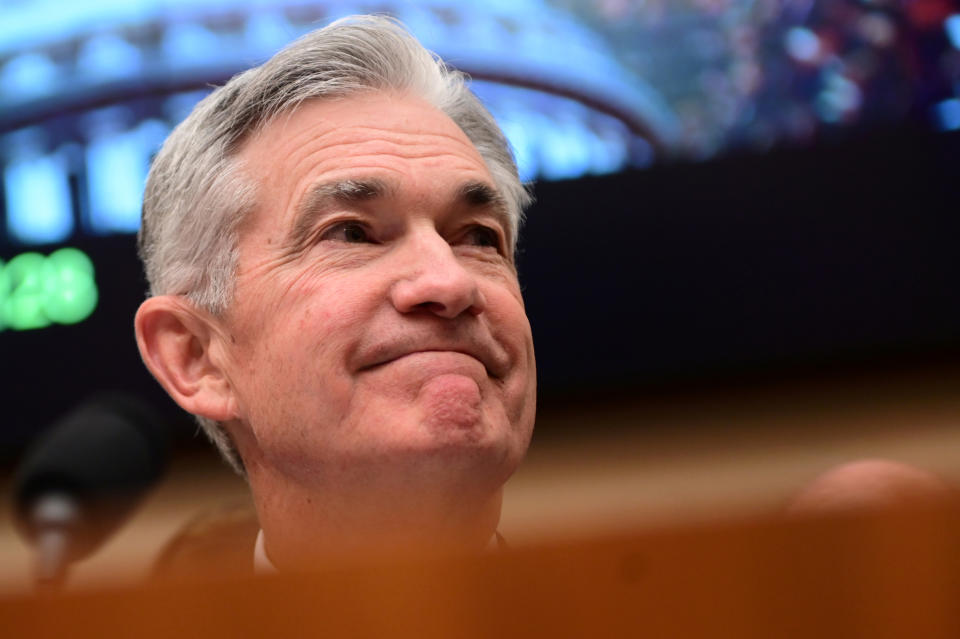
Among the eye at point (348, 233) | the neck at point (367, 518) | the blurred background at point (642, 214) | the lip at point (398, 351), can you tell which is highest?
the blurred background at point (642, 214)

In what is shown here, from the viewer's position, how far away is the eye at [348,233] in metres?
1.51

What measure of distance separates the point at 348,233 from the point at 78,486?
1.63 feet

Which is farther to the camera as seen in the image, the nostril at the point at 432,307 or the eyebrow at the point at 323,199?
the eyebrow at the point at 323,199

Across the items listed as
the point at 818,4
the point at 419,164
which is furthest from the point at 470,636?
the point at 818,4

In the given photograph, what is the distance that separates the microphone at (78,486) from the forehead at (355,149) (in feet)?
1.38

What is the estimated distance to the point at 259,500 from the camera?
1587 mm

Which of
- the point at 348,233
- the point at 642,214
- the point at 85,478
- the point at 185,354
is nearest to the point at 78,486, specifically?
the point at 85,478

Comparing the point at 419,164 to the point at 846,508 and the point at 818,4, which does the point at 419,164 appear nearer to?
the point at 846,508

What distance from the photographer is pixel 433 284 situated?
1.39 m

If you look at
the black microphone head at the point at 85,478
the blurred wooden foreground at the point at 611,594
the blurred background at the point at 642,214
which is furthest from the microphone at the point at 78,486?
the blurred background at the point at 642,214

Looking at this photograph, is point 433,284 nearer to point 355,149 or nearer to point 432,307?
point 432,307

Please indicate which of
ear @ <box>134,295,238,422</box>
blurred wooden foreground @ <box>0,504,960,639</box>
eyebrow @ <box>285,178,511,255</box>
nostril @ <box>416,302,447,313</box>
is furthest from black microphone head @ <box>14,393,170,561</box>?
blurred wooden foreground @ <box>0,504,960,639</box>

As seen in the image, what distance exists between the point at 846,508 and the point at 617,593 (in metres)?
0.11

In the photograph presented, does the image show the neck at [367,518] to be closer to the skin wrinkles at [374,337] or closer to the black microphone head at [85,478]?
the skin wrinkles at [374,337]
